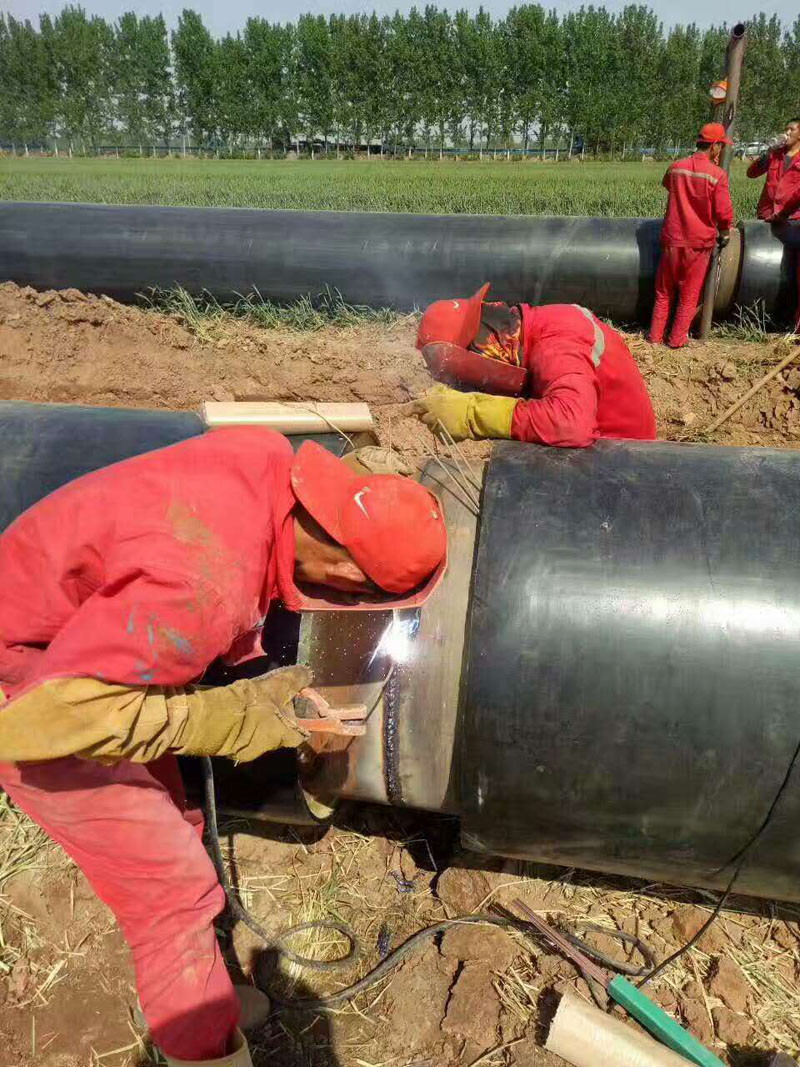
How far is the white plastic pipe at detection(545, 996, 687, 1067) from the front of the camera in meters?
1.97

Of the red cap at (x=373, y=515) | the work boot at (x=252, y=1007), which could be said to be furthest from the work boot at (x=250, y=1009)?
the red cap at (x=373, y=515)

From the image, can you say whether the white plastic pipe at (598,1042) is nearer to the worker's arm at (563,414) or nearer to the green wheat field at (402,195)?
the worker's arm at (563,414)

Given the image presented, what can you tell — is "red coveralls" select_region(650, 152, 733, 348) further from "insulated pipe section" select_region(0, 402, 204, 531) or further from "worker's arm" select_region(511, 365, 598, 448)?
"insulated pipe section" select_region(0, 402, 204, 531)

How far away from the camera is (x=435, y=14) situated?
55531mm

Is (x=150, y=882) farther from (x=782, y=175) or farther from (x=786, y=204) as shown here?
(x=782, y=175)

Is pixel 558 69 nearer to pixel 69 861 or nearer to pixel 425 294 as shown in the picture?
pixel 425 294

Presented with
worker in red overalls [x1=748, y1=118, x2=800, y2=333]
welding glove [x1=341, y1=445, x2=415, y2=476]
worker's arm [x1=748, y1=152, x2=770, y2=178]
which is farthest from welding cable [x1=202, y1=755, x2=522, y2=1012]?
worker's arm [x1=748, y1=152, x2=770, y2=178]

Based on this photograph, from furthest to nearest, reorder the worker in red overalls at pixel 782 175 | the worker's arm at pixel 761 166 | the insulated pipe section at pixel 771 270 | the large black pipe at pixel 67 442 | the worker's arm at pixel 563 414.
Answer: the worker's arm at pixel 761 166 → the worker in red overalls at pixel 782 175 → the insulated pipe section at pixel 771 270 → the large black pipe at pixel 67 442 → the worker's arm at pixel 563 414

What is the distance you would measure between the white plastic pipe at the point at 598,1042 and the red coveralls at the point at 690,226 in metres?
5.84

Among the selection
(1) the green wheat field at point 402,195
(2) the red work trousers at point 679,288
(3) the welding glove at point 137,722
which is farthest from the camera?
(1) the green wheat field at point 402,195

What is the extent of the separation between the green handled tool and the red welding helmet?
2295mm

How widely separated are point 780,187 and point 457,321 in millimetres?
5520

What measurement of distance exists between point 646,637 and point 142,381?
18.0 ft

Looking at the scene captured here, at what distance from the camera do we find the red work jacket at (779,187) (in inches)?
279
